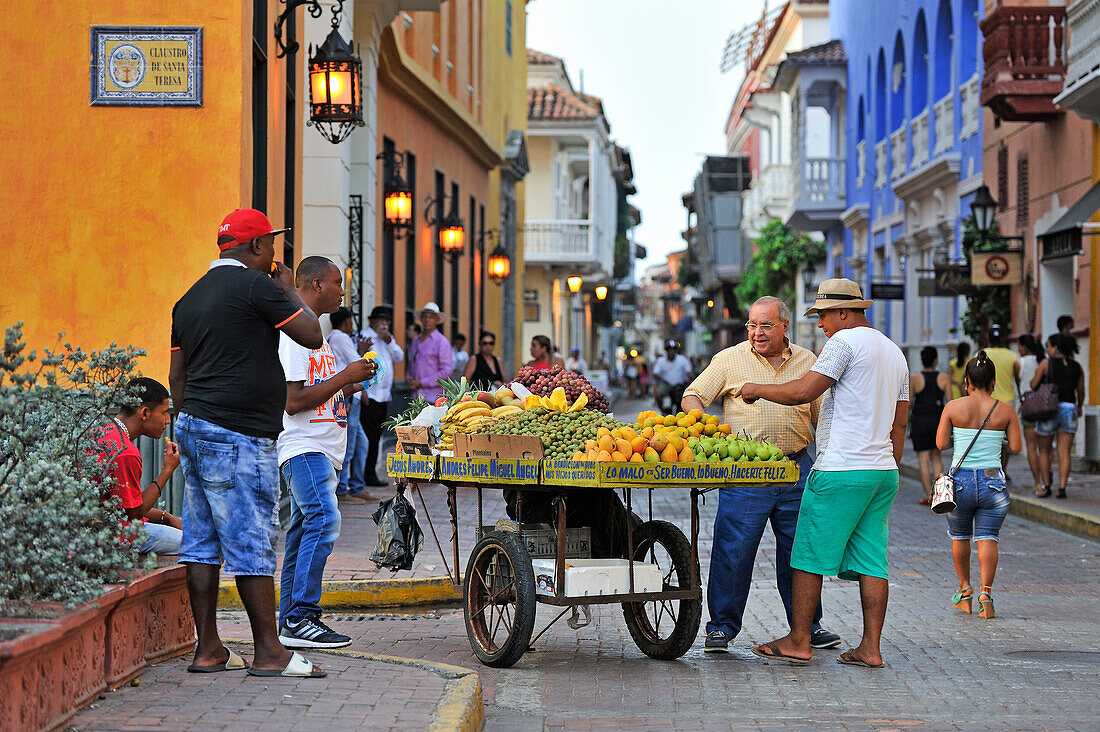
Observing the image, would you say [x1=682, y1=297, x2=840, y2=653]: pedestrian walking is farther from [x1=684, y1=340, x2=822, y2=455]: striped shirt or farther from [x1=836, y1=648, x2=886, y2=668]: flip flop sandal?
[x1=836, y1=648, x2=886, y2=668]: flip flop sandal

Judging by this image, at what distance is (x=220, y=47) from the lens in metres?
10.8

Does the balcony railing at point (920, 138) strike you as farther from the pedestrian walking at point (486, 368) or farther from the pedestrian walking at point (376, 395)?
the pedestrian walking at point (376, 395)

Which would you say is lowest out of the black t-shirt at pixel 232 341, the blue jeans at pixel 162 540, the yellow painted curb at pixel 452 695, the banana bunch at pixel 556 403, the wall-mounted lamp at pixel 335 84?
the yellow painted curb at pixel 452 695

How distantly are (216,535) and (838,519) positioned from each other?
3.03m

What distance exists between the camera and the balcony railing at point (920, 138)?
28.4m

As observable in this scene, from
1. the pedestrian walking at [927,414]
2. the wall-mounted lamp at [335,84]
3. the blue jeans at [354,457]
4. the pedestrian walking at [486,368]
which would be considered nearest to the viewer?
the wall-mounted lamp at [335,84]

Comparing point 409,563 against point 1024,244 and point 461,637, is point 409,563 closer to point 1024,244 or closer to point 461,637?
point 461,637

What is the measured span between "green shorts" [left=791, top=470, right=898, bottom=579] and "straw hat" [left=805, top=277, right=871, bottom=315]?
2.80ft

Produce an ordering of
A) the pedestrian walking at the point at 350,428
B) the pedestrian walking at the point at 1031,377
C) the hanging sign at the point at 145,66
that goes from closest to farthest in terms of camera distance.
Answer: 1. the hanging sign at the point at 145,66
2. the pedestrian walking at the point at 350,428
3. the pedestrian walking at the point at 1031,377

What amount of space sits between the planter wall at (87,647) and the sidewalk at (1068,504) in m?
9.44

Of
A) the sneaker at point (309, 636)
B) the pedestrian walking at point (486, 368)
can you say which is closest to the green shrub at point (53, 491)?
the sneaker at point (309, 636)

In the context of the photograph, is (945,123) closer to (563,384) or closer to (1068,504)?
(1068,504)

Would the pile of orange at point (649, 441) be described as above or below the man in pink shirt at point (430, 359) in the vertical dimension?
below

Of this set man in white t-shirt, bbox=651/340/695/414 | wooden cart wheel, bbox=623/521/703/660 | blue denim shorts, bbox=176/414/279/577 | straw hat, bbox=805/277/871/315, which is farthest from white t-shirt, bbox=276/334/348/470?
man in white t-shirt, bbox=651/340/695/414
